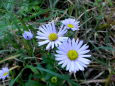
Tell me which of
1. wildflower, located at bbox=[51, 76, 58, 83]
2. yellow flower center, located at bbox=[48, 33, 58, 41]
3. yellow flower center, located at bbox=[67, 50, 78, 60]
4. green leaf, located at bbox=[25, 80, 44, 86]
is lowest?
green leaf, located at bbox=[25, 80, 44, 86]

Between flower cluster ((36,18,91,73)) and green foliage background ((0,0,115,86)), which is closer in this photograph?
flower cluster ((36,18,91,73))

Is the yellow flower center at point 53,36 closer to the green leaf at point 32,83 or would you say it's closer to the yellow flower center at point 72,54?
the yellow flower center at point 72,54

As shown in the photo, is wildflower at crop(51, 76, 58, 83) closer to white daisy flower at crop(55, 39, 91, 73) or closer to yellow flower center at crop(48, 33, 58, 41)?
white daisy flower at crop(55, 39, 91, 73)

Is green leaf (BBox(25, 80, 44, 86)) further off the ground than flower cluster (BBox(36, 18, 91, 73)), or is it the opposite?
flower cluster (BBox(36, 18, 91, 73))

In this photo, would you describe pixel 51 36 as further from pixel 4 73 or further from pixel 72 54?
pixel 4 73

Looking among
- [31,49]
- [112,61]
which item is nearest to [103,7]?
[112,61]

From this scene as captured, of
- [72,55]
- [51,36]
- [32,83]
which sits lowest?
[32,83]

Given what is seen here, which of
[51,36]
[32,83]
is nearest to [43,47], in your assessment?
[51,36]

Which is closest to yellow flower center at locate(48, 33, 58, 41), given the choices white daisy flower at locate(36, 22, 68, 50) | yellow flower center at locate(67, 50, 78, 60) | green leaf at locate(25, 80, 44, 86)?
white daisy flower at locate(36, 22, 68, 50)
